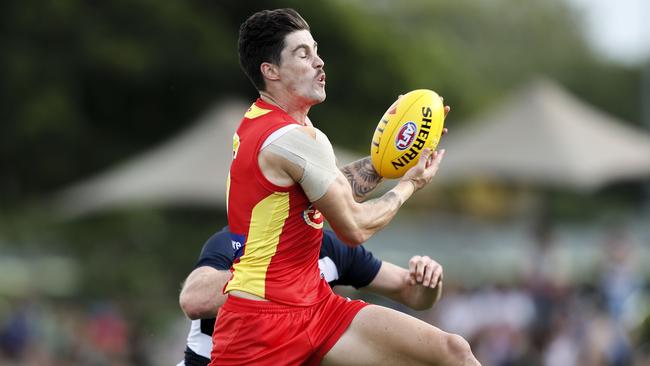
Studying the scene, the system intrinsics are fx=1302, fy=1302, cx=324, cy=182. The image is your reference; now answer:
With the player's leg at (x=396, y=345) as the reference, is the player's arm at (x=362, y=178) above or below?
above

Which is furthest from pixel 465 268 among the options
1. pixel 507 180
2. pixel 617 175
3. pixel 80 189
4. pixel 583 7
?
pixel 583 7

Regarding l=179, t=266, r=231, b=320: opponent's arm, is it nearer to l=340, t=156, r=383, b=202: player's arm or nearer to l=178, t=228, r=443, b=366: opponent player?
l=178, t=228, r=443, b=366: opponent player

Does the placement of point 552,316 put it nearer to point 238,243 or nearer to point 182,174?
point 182,174

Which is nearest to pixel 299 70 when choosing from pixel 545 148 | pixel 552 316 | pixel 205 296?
pixel 205 296

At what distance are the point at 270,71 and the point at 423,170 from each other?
84 cm

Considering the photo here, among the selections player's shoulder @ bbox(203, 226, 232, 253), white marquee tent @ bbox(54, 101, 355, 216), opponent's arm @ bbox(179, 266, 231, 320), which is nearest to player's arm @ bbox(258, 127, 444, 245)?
opponent's arm @ bbox(179, 266, 231, 320)

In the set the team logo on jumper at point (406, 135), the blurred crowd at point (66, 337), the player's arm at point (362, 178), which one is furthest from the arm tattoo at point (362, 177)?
the blurred crowd at point (66, 337)

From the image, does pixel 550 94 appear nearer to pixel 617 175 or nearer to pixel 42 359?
pixel 617 175

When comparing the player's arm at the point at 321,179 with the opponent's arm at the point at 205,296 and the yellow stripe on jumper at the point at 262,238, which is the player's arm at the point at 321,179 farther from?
the opponent's arm at the point at 205,296

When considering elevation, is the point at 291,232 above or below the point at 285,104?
below

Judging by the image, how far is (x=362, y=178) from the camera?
20.6ft

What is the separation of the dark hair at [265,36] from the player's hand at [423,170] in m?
0.79

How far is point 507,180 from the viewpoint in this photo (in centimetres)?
1983

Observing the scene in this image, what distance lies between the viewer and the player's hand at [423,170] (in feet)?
19.7
